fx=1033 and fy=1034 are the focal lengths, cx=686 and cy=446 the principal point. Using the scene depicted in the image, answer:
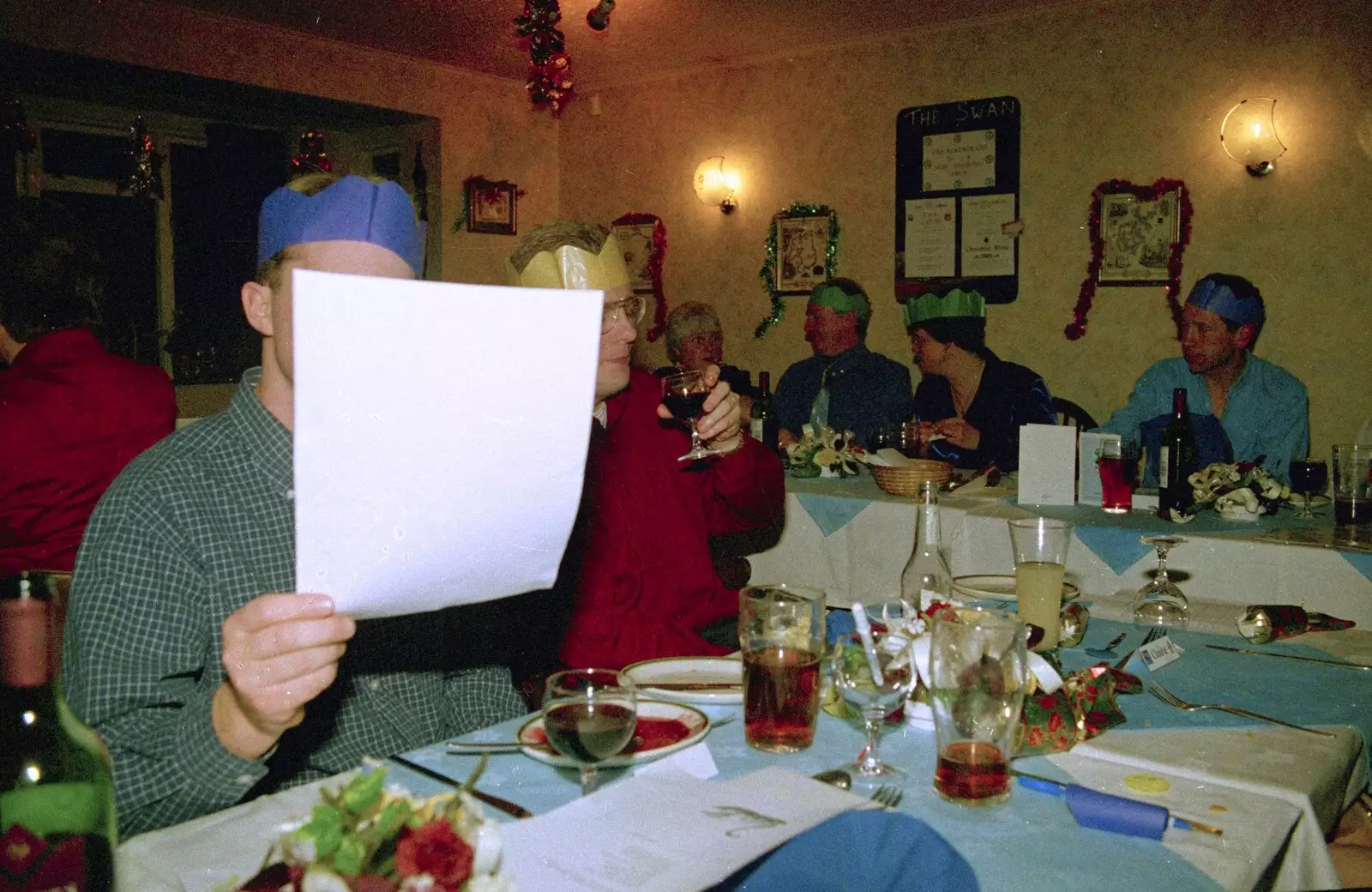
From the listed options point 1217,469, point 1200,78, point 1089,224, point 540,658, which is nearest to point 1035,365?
point 1089,224

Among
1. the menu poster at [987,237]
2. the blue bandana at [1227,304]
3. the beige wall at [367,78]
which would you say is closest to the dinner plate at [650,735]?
the blue bandana at [1227,304]

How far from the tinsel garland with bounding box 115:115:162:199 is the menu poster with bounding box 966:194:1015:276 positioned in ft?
16.5

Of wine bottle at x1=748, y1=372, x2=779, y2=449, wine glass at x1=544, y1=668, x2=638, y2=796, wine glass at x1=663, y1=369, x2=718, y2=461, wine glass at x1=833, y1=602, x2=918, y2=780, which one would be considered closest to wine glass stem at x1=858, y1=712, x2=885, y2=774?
wine glass at x1=833, y1=602, x2=918, y2=780

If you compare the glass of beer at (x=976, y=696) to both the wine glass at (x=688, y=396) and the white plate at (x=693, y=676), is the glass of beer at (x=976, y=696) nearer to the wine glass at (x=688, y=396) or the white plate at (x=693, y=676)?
the white plate at (x=693, y=676)

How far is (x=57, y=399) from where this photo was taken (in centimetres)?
246

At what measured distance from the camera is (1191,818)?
3.27 ft

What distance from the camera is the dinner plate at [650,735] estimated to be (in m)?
1.12

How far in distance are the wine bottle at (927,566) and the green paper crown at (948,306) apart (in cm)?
342

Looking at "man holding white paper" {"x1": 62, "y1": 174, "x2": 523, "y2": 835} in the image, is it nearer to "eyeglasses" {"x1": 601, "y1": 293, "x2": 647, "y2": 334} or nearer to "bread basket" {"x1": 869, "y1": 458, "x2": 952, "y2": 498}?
"eyeglasses" {"x1": 601, "y1": 293, "x2": 647, "y2": 334}

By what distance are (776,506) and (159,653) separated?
150 centimetres

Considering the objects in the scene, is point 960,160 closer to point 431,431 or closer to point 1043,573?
point 1043,573

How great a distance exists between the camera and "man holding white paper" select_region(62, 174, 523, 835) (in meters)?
1.04

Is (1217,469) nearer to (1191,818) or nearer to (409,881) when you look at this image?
(1191,818)

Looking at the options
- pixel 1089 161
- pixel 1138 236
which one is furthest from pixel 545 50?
pixel 1138 236
